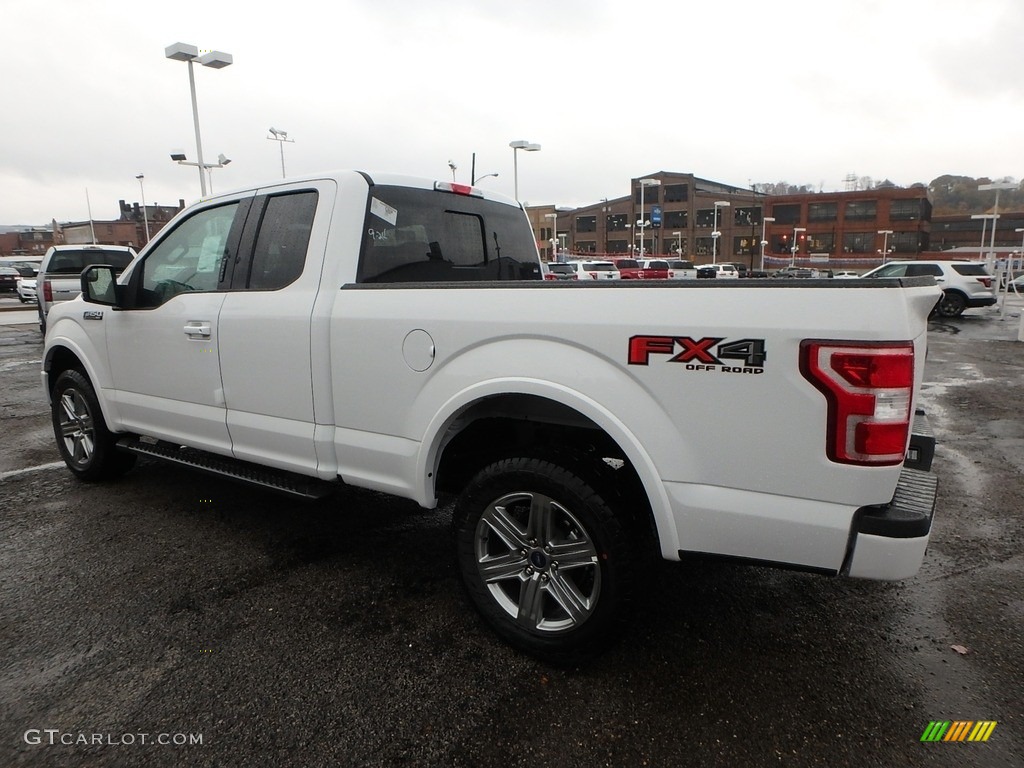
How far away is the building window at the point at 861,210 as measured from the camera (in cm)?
8344

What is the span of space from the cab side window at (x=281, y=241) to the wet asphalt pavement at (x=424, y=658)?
1.58 metres

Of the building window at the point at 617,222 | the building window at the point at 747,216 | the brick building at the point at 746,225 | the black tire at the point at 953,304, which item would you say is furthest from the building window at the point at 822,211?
the black tire at the point at 953,304

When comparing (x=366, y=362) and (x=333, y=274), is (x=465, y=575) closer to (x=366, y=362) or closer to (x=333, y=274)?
(x=366, y=362)

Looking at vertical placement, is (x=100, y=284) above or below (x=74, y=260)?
below

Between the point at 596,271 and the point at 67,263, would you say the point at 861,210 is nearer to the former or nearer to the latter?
the point at 596,271

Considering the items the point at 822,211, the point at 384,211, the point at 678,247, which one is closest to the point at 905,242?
the point at 822,211

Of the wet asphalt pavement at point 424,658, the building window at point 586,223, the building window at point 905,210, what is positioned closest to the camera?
the wet asphalt pavement at point 424,658

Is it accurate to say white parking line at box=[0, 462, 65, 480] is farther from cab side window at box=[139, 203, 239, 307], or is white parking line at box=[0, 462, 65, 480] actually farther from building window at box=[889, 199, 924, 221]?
building window at box=[889, 199, 924, 221]

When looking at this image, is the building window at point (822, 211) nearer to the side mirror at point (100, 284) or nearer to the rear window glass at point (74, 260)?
the rear window glass at point (74, 260)

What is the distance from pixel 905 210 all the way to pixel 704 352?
9588 cm

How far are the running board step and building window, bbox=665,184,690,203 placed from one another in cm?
9862

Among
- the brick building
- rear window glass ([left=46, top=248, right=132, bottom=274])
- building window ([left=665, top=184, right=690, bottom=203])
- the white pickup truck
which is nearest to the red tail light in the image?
the white pickup truck

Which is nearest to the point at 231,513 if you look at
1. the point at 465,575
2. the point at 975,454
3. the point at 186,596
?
the point at 186,596

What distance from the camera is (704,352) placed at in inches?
84.2
